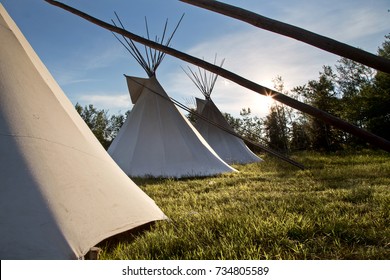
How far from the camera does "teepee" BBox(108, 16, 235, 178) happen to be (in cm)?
550

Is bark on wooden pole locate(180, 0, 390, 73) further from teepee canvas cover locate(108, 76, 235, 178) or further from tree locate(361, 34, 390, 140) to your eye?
tree locate(361, 34, 390, 140)

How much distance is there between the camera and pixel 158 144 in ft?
19.0

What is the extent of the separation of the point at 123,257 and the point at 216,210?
1000 millimetres

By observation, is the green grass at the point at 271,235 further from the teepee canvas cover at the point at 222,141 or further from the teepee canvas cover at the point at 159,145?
the teepee canvas cover at the point at 222,141

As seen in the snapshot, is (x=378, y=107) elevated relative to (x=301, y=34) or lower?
elevated

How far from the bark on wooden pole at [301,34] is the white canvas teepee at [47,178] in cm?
108

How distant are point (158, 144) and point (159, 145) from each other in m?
0.03

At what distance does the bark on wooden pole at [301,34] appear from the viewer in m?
0.42

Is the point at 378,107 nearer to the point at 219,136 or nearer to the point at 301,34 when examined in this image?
the point at 219,136

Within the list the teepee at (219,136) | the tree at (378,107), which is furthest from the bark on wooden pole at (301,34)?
the tree at (378,107)

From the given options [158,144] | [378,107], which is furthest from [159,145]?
[378,107]

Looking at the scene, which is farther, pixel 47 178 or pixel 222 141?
pixel 222 141

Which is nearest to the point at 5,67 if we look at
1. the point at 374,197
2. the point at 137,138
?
the point at 374,197

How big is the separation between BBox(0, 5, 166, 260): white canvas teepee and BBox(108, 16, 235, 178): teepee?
3583 mm
